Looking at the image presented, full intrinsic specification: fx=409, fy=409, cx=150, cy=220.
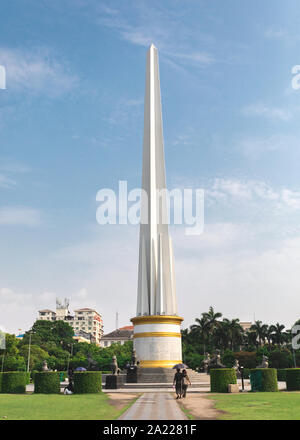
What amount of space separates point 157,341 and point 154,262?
823 cm

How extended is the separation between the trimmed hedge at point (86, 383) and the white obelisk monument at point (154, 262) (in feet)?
52.6

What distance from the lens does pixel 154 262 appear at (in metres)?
43.6

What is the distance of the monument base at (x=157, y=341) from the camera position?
130 feet

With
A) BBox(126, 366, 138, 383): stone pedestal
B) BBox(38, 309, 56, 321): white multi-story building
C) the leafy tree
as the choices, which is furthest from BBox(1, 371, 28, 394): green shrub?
BBox(38, 309, 56, 321): white multi-story building

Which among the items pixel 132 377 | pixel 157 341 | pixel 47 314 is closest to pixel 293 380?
pixel 132 377

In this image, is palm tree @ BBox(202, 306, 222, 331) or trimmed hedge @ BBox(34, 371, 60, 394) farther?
palm tree @ BBox(202, 306, 222, 331)

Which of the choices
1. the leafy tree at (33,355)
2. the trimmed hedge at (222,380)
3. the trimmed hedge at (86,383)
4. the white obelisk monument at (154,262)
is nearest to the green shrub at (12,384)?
the trimmed hedge at (86,383)

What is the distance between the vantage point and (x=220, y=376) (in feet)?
80.4

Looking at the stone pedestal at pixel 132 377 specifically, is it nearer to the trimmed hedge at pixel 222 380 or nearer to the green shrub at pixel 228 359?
the trimmed hedge at pixel 222 380

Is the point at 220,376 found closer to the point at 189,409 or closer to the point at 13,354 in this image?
the point at 189,409

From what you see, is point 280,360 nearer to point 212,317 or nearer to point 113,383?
point 212,317

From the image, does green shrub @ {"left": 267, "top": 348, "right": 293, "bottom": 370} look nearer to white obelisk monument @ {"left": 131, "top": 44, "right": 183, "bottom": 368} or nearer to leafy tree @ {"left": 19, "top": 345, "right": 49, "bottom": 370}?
white obelisk monument @ {"left": 131, "top": 44, "right": 183, "bottom": 368}

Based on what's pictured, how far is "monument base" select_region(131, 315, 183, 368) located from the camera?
39.5 m

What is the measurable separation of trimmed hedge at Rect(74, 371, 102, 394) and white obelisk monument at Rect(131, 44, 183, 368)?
52.6 ft
